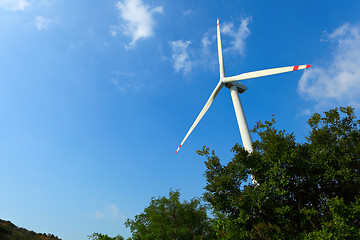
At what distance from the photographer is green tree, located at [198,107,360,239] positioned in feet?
56.6

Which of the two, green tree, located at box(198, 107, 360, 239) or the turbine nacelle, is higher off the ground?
the turbine nacelle

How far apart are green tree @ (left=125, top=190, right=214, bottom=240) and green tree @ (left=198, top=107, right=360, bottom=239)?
38.6 feet

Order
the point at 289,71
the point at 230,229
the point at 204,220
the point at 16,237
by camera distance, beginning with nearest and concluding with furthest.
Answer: the point at 230,229, the point at 289,71, the point at 204,220, the point at 16,237

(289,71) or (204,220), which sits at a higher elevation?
(289,71)

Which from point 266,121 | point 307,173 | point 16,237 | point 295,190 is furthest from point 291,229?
point 16,237

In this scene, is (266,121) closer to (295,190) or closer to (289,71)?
(295,190)

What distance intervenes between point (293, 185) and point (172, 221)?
62.6 feet

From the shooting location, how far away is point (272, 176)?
18.0 meters

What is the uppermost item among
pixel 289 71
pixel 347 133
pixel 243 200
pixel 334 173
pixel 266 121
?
pixel 289 71

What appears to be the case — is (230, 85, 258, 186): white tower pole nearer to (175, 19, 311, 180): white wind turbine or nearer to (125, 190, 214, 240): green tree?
Answer: (175, 19, 311, 180): white wind turbine

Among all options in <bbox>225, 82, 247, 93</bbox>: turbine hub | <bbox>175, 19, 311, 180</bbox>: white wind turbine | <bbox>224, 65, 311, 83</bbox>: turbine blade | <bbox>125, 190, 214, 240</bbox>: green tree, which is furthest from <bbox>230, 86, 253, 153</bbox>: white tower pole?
<bbox>125, 190, 214, 240</bbox>: green tree

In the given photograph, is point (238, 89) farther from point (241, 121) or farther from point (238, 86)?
point (241, 121)

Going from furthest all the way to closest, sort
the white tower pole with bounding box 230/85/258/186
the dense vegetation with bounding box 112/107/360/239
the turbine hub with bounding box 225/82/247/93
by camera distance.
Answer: the turbine hub with bounding box 225/82/247/93, the white tower pole with bounding box 230/85/258/186, the dense vegetation with bounding box 112/107/360/239

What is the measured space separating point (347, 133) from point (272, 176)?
7024 millimetres
